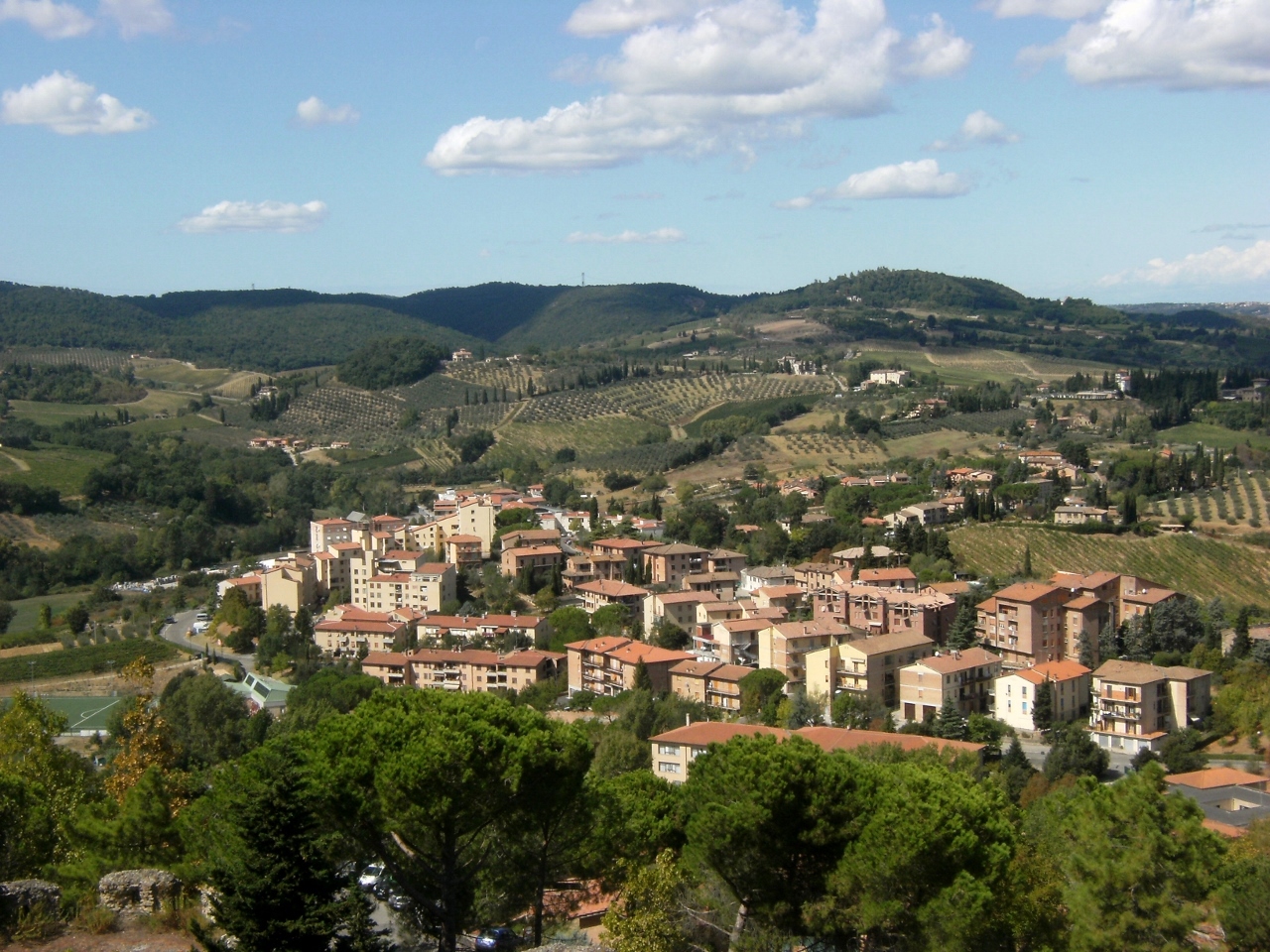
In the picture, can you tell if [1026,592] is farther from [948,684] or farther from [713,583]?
[713,583]

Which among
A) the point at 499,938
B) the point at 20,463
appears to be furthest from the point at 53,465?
the point at 499,938

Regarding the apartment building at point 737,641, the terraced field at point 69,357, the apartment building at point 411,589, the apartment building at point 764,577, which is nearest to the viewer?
the apartment building at point 737,641

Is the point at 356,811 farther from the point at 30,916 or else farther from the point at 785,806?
the point at 785,806

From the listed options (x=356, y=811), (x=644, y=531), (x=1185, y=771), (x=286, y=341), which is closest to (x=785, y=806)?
(x=356, y=811)

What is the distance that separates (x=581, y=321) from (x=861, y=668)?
15146 cm

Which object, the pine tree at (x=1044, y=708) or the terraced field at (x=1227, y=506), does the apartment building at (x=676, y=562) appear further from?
the terraced field at (x=1227, y=506)

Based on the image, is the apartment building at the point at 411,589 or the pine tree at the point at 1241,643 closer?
the pine tree at the point at 1241,643

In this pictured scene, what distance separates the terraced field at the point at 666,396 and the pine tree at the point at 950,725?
163 feet

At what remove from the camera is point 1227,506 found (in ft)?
152

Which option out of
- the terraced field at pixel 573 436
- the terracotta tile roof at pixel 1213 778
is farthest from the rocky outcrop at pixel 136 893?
the terraced field at pixel 573 436

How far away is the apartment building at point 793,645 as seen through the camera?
104ft

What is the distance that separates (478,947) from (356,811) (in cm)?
174

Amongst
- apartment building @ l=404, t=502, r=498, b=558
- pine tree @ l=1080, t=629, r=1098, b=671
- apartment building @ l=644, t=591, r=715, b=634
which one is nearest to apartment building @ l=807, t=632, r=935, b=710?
pine tree @ l=1080, t=629, r=1098, b=671

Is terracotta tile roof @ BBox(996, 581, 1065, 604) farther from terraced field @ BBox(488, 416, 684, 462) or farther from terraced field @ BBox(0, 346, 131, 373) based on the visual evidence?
terraced field @ BBox(0, 346, 131, 373)
